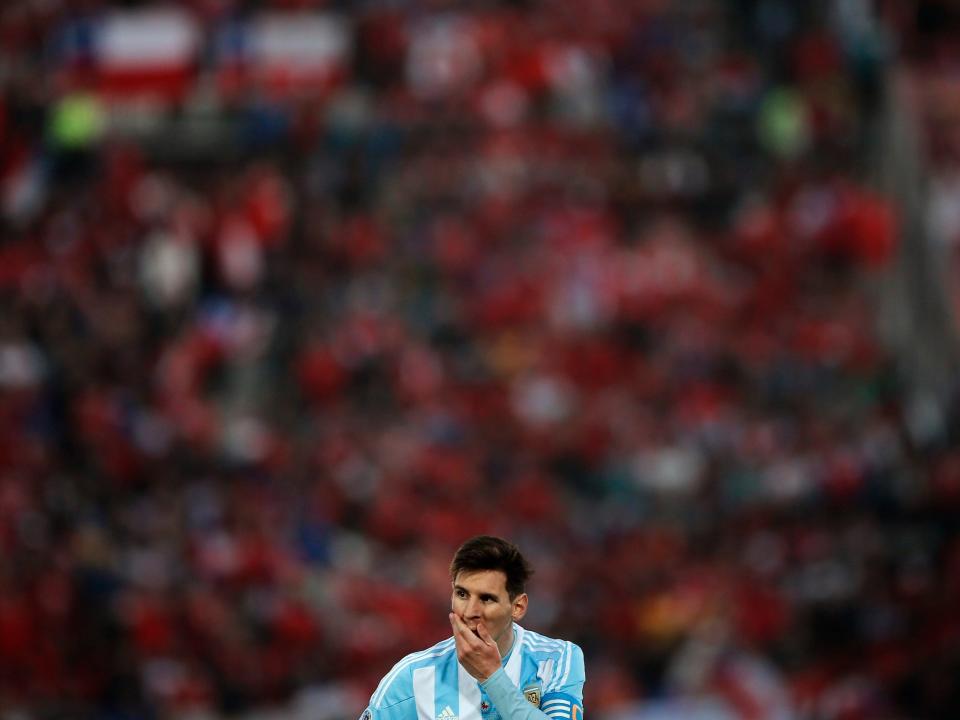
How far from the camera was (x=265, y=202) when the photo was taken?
1812 centimetres

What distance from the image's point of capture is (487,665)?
15.1 ft

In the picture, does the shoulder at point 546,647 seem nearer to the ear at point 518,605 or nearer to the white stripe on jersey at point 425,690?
the ear at point 518,605

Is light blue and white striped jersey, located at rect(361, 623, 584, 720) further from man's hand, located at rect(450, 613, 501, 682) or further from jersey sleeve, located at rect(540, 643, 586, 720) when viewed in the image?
man's hand, located at rect(450, 613, 501, 682)

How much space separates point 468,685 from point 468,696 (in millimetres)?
32

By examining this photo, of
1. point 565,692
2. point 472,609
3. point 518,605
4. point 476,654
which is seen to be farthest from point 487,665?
point 565,692

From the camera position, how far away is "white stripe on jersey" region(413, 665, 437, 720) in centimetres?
484

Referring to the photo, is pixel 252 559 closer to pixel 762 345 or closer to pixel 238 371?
pixel 238 371

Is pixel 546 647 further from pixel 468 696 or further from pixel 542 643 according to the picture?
pixel 468 696

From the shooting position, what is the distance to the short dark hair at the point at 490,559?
475 centimetres

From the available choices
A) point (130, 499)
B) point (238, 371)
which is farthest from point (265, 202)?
point (130, 499)

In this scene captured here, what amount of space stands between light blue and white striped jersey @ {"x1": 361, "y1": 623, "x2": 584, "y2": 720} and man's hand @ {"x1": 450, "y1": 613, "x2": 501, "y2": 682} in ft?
0.37

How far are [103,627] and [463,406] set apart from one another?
6.32 meters

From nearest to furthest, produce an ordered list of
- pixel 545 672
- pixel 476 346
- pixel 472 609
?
pixel 472 609, pixel 545 672, pixel 476 346

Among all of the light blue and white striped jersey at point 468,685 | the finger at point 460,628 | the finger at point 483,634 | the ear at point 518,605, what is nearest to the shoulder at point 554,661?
the light blue and white striped jersey at point 468,685
